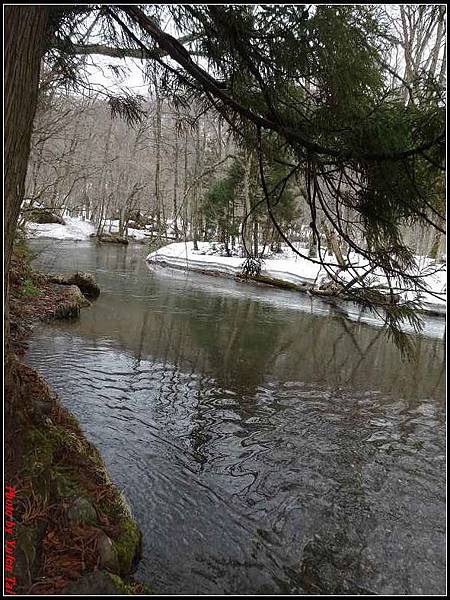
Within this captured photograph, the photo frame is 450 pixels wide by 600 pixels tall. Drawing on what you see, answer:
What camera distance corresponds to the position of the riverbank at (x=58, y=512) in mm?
2260

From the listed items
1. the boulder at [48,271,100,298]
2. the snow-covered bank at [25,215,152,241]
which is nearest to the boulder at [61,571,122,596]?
the boulder at [48,271,100,298]

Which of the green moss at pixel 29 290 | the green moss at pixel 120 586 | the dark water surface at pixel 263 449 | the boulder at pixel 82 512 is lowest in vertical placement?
the dark water surface at pixel 263 449

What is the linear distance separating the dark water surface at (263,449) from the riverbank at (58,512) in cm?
51

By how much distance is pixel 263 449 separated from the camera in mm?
5020

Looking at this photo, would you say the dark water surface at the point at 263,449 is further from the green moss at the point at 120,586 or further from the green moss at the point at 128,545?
the green moss at the point at 120,586

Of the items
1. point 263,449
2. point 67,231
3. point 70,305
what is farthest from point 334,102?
point 67,231

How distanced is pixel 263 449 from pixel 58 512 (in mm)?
2847

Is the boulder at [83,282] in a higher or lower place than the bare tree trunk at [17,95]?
lower

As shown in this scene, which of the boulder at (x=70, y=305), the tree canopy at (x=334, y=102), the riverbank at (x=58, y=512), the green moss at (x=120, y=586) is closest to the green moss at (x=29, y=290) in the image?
the boulder at (x=70, y=305)

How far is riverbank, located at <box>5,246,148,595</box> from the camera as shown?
2.26m

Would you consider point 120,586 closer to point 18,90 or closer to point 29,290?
point 18,90

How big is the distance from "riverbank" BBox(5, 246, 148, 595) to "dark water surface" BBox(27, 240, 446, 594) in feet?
1.66

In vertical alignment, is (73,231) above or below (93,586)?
above

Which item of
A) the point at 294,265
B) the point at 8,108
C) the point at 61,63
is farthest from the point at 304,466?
the point at 294,265
